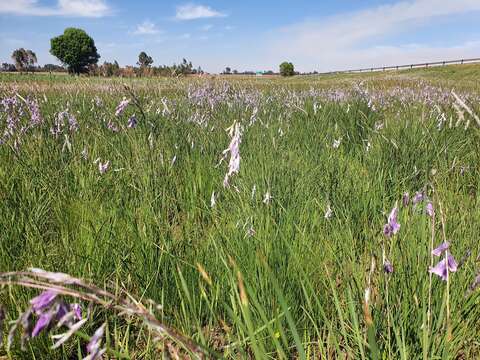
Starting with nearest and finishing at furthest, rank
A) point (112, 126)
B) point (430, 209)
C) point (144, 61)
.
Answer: point (430, 209)
point (112, 126)
point (144, 61)

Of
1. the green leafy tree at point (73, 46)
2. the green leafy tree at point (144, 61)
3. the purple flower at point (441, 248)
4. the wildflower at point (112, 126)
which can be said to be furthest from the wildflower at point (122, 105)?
the green leafy tree at point (73, 46)

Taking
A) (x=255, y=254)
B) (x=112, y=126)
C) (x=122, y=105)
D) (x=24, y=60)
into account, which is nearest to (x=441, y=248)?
(x=255, y=254)

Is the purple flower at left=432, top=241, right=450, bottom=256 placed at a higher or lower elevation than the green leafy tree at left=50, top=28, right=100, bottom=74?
lower

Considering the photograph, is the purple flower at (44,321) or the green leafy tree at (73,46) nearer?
the purple flower at (44,321)

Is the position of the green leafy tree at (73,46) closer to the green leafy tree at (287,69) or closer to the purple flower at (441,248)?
the green leafy tree at (287,69)

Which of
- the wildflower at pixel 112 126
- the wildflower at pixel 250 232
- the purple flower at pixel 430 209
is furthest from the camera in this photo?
the wildflower at pixel 112 126

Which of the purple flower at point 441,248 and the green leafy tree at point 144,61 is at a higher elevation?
the green leafy tree at point 144,61

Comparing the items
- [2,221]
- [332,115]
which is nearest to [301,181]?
[2,221]

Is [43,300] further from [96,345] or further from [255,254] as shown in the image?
[255,254]

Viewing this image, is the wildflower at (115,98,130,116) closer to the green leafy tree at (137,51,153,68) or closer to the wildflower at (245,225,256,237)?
the wildflower at (245,225,256,237)

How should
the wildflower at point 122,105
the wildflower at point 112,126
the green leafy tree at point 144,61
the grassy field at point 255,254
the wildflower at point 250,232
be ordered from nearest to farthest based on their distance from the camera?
the grassy field at point 255,254 < the wildflower at point 250,232 < the wildflower at point 122,105 < the wildflower at point 112,126 < the green leafy tree at point 144,61

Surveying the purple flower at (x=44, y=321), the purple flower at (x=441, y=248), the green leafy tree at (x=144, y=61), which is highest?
the green leafy tree at (x=144, y=61)

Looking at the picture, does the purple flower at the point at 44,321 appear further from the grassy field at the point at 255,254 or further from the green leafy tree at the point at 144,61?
the green leafy tree at the point at 144,61

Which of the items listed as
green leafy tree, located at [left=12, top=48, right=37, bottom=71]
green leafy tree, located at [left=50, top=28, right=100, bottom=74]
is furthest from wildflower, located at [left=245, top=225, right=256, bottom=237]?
green leafy tree, located at [left=50, top=28, right=100, bottom=74]
